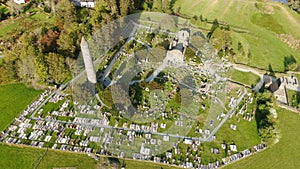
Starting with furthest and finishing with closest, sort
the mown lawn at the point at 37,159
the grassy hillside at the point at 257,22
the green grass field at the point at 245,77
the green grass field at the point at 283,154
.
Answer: the grassy hillside at the point at 257,22 < the green grass field at the point at 245,77 < the green grass field at the point at 283,154 < the mown lawn at the point at 37,159

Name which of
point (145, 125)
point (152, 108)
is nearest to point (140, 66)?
point (152, 108)

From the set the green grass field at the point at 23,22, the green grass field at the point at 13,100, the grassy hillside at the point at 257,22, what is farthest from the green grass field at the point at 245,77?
the green grass field at the point at 23,22

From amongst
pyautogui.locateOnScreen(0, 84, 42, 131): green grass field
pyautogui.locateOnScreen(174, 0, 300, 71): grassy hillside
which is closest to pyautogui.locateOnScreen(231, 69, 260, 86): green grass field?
pyautogui.locateOnScreen(174, 0, 300, 71): grassy hillside

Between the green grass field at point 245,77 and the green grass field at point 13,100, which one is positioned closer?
the green grass field at point 13,100

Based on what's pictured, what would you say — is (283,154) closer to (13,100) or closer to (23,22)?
(13,100)

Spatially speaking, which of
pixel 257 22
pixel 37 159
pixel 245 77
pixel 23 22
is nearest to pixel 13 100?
pixel 37 159

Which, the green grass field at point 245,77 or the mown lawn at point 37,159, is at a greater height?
the green grass field at point 245,77

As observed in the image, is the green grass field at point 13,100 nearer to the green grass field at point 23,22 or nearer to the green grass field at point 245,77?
the green grass field at point 23,22

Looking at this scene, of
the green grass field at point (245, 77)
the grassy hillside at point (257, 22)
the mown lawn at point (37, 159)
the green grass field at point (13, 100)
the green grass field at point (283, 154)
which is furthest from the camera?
the grassy hillside at point (257, 22)
